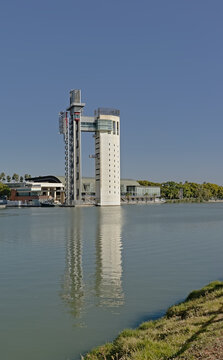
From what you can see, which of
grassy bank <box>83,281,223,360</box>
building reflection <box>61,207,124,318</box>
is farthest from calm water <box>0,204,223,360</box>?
grassy bank <box>83,281,223,360</box>

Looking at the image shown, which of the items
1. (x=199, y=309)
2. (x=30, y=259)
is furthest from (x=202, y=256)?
(x=199, y=309)

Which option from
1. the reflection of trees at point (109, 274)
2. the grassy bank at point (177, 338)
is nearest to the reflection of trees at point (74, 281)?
the reflection of trees at point (109, 274)

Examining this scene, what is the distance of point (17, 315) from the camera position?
19.7 metres

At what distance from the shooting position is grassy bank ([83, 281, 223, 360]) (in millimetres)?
11258

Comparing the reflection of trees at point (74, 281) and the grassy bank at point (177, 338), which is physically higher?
the grassy bank at point (177, 338)

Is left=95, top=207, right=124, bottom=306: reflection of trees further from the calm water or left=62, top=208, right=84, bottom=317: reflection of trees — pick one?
left=62, top=208, right=84, bottom=317: reflection of trees

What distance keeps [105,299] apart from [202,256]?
62.7 feet

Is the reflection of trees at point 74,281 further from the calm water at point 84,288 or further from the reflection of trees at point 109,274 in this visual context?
the reflection of trees at point 109,274

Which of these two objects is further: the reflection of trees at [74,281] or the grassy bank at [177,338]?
the reflection of trees at [74,281]

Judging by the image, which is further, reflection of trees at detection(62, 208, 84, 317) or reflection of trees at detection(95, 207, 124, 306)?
reflection of trees at detection(95, 207, 124, 306)

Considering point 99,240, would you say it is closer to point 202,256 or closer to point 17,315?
point 202,256

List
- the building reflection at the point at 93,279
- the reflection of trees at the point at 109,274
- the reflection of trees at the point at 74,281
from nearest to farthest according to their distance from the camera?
the reflection of trees at the point at 74,281 < the building reflection at the point at 93,279 < the reflection of trees at the point at 109,274

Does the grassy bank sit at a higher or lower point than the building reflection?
higher

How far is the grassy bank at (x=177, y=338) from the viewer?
36.9 feet
